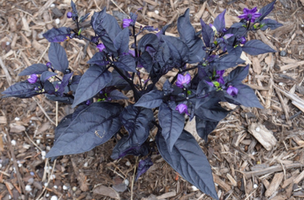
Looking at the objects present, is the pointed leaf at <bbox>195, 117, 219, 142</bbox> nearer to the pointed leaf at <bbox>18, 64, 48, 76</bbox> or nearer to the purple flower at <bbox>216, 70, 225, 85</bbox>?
the purple flower at <bbox>216, 70, 225, 85</bbox>

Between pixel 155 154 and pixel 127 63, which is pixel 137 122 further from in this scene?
pixel 155 154

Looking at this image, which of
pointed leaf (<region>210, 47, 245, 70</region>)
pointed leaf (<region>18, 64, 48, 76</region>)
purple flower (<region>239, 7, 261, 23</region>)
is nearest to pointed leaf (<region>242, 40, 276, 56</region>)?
purple flower (<region>239, 7, 261, 23</region>)

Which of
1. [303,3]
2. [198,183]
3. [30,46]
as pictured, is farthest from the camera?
[303,3]

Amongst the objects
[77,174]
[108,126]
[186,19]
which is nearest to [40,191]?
[77,174]

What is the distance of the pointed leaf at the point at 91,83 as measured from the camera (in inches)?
56.6

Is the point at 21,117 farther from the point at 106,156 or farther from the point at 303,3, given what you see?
the point at 303,3

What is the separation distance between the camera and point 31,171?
2420 mm

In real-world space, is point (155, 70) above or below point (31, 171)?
above

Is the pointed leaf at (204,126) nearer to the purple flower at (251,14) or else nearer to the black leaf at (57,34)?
the purple flower at (251,14)

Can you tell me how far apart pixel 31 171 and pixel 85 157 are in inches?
19.5

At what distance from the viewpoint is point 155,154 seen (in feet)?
7.95

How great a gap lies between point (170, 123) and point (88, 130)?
547 mm

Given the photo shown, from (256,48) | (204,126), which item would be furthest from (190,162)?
(256,48)

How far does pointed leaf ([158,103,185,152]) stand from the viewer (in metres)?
1.47
